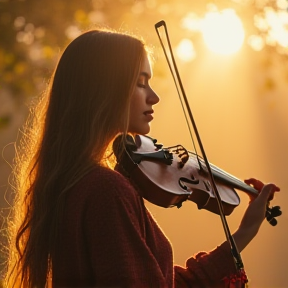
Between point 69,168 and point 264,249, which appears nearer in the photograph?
point 69,168

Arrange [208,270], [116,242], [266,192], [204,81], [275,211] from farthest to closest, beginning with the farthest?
[204,81] < [275,211] < [266,192] < [208,270] < [116,242]

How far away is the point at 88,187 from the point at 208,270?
0.60 meters

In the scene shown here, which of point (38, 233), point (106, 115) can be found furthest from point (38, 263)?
point (106, 115)

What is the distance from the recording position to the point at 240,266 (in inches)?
92.0

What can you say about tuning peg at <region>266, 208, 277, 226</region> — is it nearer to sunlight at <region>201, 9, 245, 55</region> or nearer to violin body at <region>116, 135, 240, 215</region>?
violin body at <region>116, 135, 240, 215</region>

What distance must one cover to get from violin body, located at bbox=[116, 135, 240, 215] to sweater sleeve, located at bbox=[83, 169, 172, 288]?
0.24 metres

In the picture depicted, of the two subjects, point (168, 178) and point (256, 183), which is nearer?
point (168, 178)

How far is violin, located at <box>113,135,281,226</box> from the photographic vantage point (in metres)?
2.18

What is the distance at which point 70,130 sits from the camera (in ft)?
6.79

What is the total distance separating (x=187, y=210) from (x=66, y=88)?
10972 millimetres

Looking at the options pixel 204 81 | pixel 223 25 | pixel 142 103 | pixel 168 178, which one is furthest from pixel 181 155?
pixel 204 81

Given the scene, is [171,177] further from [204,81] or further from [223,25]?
[204,81]

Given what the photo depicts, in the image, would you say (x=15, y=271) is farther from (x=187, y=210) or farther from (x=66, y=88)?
(x=187, y=210)

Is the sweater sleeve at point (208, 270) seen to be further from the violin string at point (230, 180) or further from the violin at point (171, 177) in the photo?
the violin string at point (230, 180)
